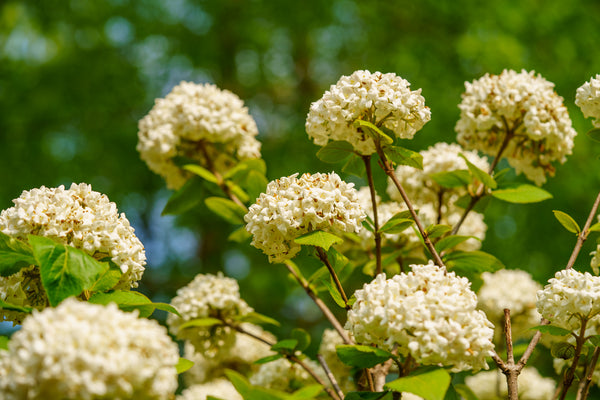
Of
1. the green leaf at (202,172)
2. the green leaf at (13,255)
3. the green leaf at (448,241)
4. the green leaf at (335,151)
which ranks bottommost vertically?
the green leaf at (13,255)

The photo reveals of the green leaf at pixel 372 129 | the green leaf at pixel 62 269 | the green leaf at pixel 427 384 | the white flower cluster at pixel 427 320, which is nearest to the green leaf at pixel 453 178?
the green leaf at pixel 372 129

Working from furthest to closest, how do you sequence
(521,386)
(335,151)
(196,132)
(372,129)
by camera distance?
(521,386), (196,132), (335,151), (372,129)

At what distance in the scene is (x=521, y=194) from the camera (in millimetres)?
2639

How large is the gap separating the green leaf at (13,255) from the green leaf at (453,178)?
1706mm

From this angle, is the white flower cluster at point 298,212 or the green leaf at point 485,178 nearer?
the white flower cluster at point 298,212

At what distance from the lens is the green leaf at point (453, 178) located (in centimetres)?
266

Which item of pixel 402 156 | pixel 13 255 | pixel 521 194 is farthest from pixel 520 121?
pixel 13 255

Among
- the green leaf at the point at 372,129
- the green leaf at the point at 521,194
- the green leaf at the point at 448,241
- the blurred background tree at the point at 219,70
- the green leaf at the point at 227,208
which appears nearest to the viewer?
the green leaf at the point at 372,129

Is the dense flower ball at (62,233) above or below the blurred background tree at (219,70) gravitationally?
below

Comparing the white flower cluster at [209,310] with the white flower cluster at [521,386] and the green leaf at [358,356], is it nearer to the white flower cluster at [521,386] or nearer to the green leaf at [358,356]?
the green leaf at [358,356]

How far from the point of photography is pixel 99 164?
8883 millimetres

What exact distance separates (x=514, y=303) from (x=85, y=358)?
3000 millimetres

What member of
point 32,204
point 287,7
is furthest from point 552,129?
point 287,7

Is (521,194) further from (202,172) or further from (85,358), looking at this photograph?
(85,358)
